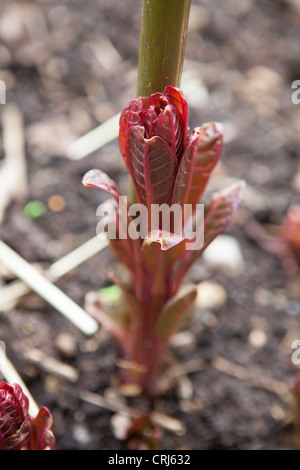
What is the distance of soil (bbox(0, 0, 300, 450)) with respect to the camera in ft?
3.99

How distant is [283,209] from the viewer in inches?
64.5

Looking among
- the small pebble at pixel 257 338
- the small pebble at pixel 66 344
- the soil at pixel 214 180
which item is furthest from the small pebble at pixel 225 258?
the small pebble at pixel 66 344

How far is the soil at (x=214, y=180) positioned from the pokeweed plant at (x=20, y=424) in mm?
250

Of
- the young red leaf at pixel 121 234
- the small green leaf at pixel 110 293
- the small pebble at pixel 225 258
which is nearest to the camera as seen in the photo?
the young red leaf at pixel 121 234

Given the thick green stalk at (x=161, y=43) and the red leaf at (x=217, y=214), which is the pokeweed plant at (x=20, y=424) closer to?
the red leaf at (x=217, y=214)

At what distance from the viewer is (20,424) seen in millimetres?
872

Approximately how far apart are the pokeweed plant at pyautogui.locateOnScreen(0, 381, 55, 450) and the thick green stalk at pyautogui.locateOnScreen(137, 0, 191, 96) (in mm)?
537

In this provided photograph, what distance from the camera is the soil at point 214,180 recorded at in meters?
1.22

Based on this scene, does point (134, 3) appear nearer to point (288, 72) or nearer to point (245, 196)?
point (288, 72)

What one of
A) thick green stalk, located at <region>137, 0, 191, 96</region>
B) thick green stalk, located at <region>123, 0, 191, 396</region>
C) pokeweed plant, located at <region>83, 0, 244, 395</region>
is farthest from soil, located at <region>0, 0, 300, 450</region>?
thick green stalk, located at <region>137, 0, 191, 96</region>

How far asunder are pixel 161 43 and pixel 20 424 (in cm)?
66

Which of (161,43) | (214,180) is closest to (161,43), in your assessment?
(161,43)

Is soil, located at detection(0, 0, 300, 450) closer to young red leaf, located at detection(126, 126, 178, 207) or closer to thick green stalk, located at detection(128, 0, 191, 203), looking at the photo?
young red leaf, located at detection(126, 126, 178, 207)
